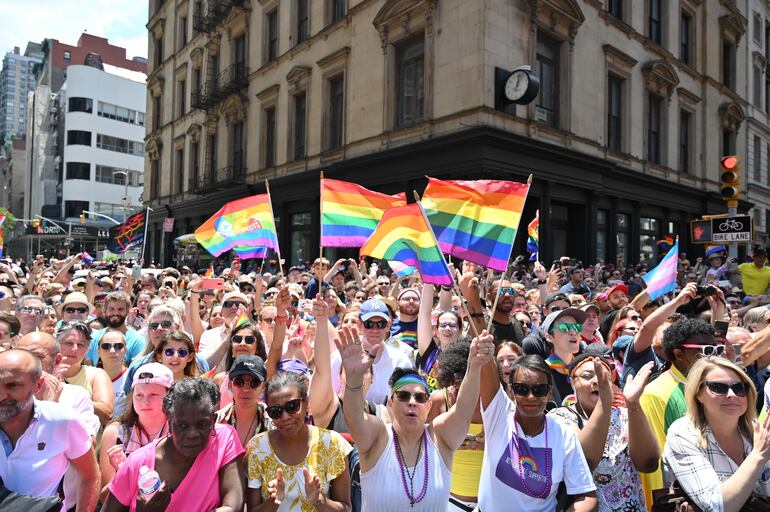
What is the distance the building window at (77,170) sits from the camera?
206 feet

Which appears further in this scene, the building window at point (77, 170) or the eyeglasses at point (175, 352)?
the building window at point (77, 170)

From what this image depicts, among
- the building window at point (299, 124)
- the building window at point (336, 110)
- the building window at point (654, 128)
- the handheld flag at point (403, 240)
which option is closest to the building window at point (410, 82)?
the building window at point (336, 110)

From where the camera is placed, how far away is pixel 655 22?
21922 millimetres

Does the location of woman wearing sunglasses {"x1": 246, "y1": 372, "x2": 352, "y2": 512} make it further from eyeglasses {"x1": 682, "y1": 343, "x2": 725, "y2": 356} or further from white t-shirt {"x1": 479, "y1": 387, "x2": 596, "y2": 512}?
eyeglasses {"x1": 682, "y1": 343, "x2": 725, "y2": 356}

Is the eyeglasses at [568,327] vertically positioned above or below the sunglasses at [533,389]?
above

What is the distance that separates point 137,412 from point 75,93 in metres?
69.5

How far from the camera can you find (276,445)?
316 centimetres

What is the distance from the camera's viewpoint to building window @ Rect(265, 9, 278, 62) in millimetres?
24516

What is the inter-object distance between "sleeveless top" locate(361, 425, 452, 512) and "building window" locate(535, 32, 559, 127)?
1493 cm

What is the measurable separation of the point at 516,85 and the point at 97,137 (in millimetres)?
61737

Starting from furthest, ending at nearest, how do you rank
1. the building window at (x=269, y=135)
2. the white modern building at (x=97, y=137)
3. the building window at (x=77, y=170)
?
the building window at (x=77, y=170), the white modern building at (x=97, y=137), the building window at (x=269, y=135)

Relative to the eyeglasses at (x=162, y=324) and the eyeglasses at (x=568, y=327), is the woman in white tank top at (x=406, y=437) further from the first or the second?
the eyeglasses at (x=162, y=324)

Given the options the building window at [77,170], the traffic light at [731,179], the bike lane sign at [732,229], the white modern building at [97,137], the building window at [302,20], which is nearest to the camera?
the bike lane sign at [732,229]

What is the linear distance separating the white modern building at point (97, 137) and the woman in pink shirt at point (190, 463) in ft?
207
